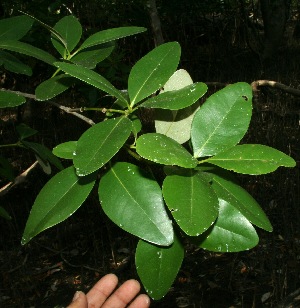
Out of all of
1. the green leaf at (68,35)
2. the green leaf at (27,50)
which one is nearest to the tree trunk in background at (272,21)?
the green leaf at (68,35)

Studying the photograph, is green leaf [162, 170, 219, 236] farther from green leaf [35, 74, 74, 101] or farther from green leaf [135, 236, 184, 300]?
green leaf [35, 74, 74, 101]

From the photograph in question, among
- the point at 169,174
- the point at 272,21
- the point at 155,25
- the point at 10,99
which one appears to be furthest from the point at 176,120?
the point at 272,21

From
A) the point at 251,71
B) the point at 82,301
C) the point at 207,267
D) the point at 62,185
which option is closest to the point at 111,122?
the point at 62,185

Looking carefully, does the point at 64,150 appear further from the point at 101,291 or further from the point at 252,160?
the point at 101,291

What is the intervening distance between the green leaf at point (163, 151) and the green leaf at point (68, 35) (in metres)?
0.31

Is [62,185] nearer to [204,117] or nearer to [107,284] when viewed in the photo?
[204,117]

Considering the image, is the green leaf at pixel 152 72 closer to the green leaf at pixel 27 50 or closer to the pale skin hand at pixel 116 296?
the green leaf at pixel 27 50

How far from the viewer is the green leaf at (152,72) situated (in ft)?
1.86

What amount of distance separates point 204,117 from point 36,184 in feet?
10.5

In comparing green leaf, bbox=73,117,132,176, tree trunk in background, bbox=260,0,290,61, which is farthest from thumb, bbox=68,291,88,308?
tree trunk in background, bbox=260,0,290,61

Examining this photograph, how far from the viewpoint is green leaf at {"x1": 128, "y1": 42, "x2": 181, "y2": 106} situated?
57cm

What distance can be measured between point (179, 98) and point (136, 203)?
118 millimetres

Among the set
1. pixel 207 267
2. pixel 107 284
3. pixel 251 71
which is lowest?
pixel 251 71

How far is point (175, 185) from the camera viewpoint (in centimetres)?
47
